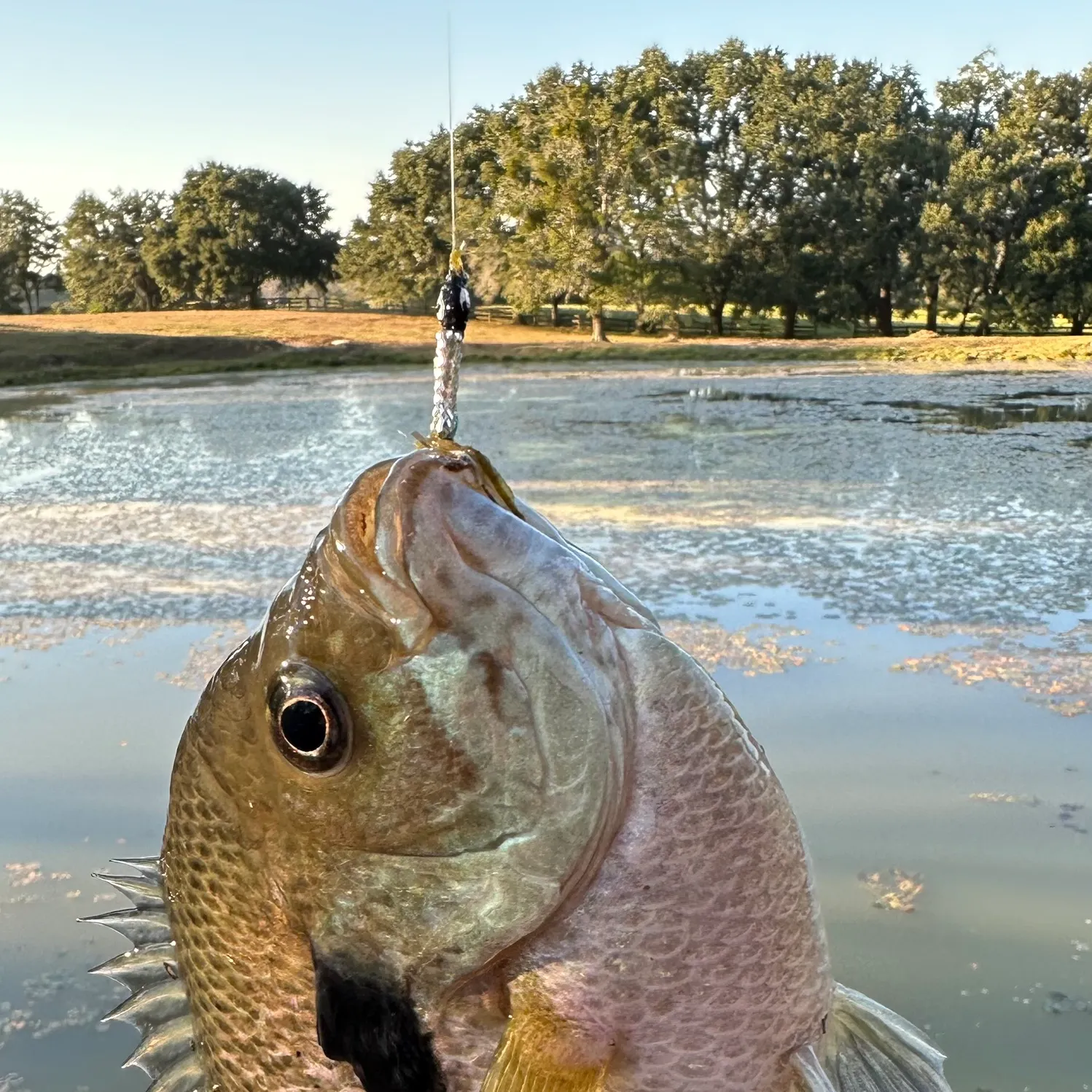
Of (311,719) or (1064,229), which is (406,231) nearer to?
(1064,229)

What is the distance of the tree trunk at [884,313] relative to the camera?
37.8m

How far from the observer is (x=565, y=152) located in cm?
3189

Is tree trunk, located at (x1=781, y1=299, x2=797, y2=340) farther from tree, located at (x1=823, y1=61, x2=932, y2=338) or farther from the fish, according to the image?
the fish

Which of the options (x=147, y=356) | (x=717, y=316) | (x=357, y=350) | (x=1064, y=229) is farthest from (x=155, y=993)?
(x=1064, y=229)

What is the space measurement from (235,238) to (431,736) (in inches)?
2108

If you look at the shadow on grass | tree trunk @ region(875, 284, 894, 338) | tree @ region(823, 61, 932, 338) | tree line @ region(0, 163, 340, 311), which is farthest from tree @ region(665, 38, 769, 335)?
tree line @ region(0, 163, 340, 311)

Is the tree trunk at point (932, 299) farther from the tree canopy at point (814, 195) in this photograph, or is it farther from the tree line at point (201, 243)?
the tree line at point (201, 243)

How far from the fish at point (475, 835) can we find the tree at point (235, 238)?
5329 centimetres

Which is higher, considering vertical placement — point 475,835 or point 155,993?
point 475,835

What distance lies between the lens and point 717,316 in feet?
123

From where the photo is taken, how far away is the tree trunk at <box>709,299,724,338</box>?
37.1 m

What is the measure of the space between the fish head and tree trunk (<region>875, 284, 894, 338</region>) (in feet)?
128

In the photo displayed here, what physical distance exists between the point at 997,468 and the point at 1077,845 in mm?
7029

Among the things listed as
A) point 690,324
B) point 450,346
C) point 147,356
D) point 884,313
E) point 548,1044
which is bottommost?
point 147,356
